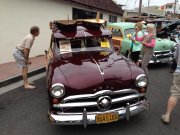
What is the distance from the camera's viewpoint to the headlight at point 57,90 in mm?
4324

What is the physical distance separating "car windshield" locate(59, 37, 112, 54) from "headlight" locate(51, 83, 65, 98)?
170 centimetres

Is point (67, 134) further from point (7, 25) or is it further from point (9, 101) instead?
point (7, 25)

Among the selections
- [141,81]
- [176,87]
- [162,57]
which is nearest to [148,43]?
[162,57]

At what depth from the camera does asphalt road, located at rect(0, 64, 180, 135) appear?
15.3 ft

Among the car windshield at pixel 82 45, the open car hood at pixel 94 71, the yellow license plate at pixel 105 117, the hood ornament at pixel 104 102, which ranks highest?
the car windshield at pixel 82 45

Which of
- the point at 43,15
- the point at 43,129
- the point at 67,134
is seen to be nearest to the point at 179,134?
the point at 67,134

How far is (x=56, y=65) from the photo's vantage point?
16.8 ft

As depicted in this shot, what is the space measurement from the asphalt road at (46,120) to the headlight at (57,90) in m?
0.76

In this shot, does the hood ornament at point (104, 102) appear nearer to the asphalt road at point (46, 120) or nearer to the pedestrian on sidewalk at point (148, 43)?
the asphalt road at point (46, 120)

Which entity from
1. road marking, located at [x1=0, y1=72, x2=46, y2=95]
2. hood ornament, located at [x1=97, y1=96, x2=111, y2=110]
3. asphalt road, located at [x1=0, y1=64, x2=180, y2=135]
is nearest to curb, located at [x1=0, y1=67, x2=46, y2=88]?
road marking, located at [x1=0, y1=72, x2=46, y2=95]

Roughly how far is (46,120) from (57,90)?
3.72 ft

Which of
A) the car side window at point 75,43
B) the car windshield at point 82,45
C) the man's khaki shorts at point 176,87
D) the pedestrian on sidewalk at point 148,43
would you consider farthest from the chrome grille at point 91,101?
the pedestrian on sidewalk at point 148,43

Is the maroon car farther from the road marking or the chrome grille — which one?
the road marking

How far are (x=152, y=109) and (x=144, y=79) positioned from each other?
1.16 m
